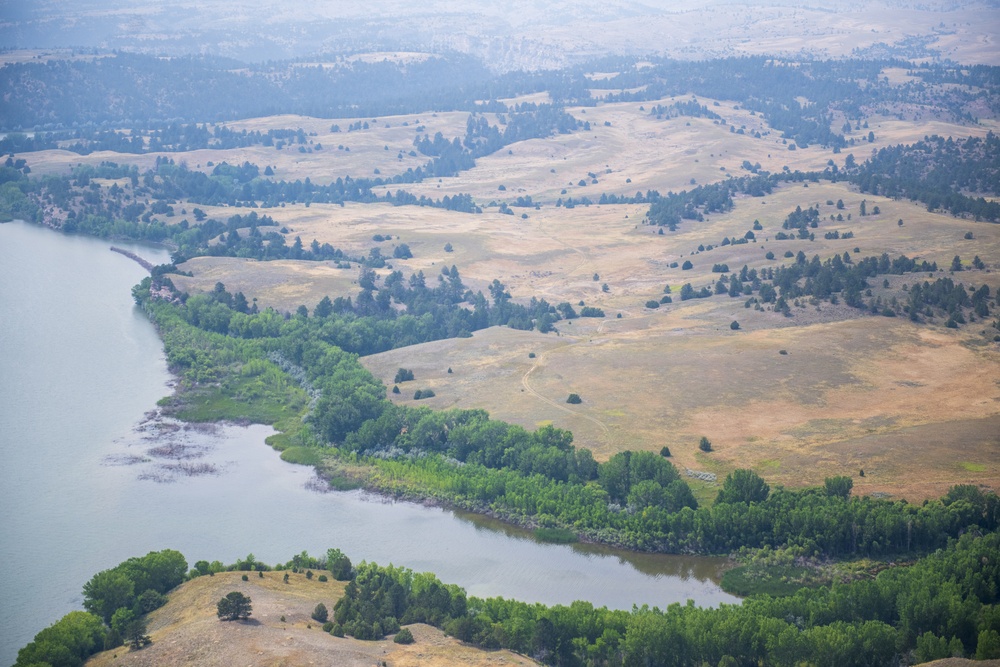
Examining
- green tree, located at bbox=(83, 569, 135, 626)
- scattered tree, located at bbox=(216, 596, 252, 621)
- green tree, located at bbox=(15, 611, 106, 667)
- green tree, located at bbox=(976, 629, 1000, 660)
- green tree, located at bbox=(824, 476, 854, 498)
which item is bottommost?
green tree, located at bbox=(824, 476, 854, 498)

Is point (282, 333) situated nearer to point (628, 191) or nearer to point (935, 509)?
point (935, 509)

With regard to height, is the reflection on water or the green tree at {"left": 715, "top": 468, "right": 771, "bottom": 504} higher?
the green tree at {"left": 715, "top": 468, "right": 771, "bottom": 504}

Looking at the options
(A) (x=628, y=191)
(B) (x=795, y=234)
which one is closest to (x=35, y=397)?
(B) (x=795, y=234)

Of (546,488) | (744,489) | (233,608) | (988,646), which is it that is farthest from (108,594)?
(988,646)

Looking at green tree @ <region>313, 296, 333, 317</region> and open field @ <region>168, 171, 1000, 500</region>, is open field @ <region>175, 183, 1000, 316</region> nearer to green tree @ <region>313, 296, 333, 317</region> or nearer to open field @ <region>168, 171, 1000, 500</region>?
open field @ <region>168, 171, 1000, 500</region>

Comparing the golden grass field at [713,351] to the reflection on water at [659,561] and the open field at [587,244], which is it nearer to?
the open field at [587,244]

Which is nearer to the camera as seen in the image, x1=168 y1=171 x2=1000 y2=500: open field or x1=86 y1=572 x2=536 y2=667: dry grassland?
x1=86 y1=572 x2=536 y2=667: dry grassland

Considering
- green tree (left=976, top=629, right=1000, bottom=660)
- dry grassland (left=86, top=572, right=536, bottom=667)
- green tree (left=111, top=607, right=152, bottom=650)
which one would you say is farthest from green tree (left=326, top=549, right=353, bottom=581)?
green tree (left=976, top=629, right=1000, bottom=660)
